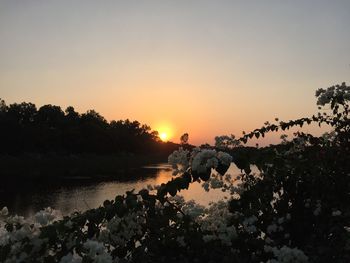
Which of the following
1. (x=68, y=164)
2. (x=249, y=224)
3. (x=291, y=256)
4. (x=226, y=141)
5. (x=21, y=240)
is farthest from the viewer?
(x=68, y=164)

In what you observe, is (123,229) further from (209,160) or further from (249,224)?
(209,160)

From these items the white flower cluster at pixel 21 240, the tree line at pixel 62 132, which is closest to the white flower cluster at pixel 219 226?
the white flower cluster at pixel 21 240

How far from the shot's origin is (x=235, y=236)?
6.04 metres

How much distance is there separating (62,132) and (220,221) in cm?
12726

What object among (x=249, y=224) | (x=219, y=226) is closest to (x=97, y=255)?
(x=249, y=224)

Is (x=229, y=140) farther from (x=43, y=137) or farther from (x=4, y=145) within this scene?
(x=43, y=137)

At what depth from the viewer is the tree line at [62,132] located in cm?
A: 11356

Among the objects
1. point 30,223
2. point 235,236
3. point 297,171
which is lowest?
point 235,236

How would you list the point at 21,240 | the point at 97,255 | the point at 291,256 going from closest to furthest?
the point at 97,255 → the point at 21,240 → the point at 291,256

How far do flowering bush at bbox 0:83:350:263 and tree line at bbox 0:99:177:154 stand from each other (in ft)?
354

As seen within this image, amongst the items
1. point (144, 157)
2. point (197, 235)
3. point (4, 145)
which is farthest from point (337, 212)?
point (144, 157)

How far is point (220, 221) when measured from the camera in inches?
263

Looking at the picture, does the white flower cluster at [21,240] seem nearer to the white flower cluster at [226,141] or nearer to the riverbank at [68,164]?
the white flower cluster at [226,141]

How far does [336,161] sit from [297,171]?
0.66m
